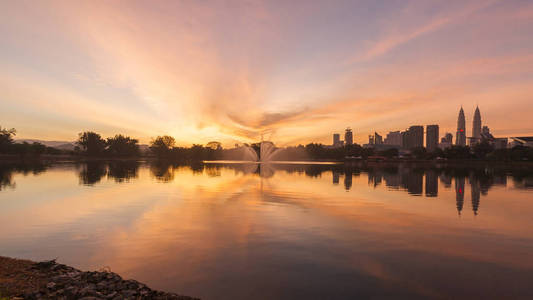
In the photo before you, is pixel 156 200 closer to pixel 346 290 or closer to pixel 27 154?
pixel 346 290

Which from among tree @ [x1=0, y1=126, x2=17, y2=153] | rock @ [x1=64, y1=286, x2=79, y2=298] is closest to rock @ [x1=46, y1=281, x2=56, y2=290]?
rock @ [x1=64, y1=286, x2=79, y2=298]

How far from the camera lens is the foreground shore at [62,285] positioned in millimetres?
9305

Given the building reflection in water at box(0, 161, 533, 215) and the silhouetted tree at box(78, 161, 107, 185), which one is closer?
the building reflection in water at box(0, 161, 533, 215)

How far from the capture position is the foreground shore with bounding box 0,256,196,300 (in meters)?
9.30

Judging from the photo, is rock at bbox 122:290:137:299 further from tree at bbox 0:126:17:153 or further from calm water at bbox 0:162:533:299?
tree at bbox 0:126:17:153

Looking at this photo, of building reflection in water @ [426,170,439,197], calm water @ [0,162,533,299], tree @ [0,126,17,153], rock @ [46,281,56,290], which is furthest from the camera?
tree @ [0,126,17,153]

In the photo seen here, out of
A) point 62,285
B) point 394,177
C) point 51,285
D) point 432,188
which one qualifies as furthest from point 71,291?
point 394,177

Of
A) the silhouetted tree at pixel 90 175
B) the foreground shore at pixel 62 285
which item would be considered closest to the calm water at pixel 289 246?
the foreground shore at pixel 62 285

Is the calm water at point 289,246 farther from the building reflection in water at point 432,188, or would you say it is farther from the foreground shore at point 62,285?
the building reflection in water at point 432,188

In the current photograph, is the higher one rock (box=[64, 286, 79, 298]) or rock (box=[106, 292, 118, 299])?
rock (box=[64, 286, 79, 298])

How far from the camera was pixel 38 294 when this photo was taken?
9.19m

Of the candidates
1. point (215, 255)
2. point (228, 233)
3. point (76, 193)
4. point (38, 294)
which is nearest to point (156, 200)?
point (76, 193)

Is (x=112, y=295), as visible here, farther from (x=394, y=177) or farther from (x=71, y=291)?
(x=394, y=177)

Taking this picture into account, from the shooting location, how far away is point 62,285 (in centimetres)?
1014
